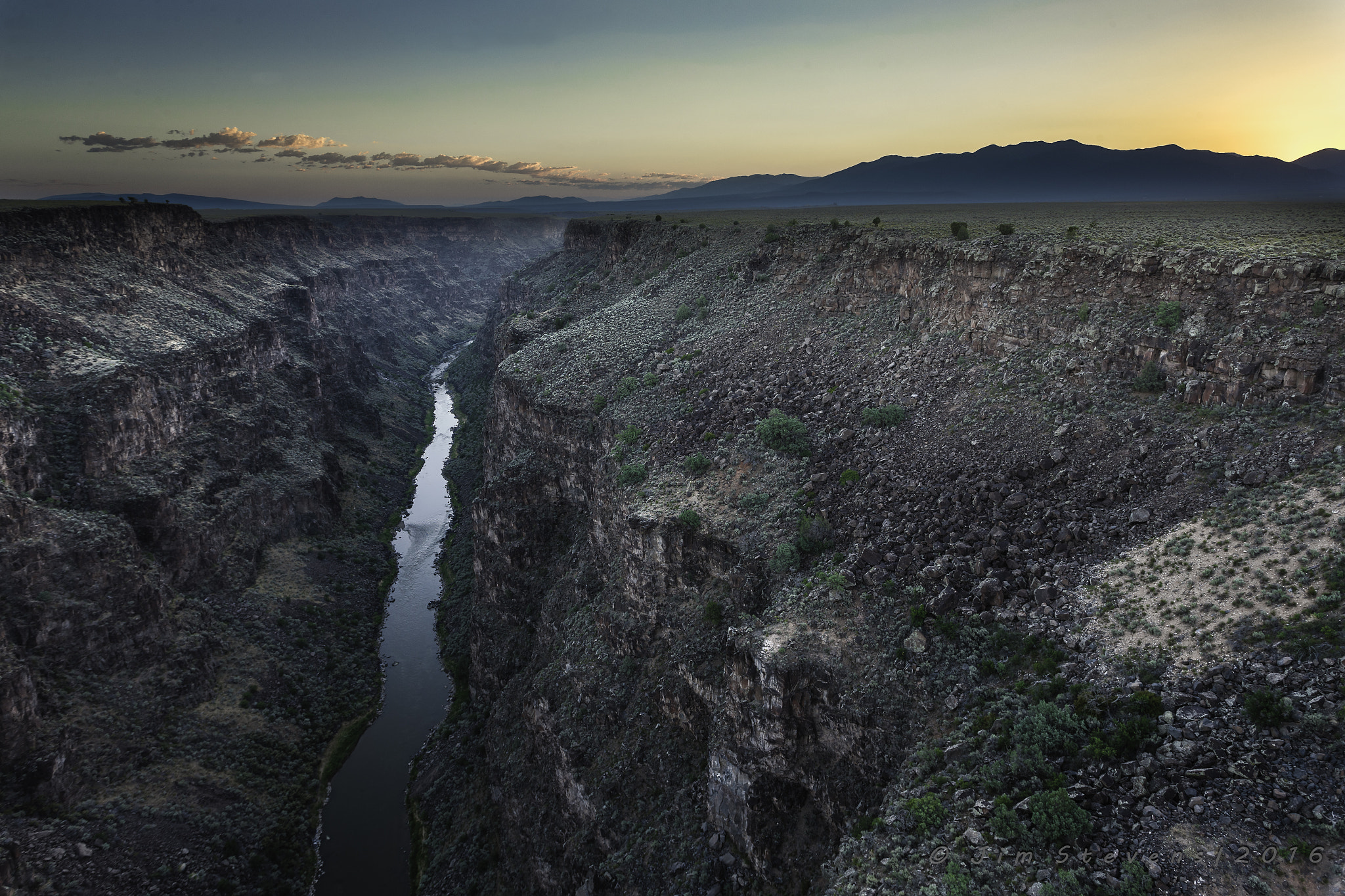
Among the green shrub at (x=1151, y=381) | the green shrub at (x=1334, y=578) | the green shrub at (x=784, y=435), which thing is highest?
the green shrub at (x=1151, y=381)

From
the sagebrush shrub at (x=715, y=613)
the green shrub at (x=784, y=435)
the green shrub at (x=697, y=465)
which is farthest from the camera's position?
the green shrub at (x=697, y=465)

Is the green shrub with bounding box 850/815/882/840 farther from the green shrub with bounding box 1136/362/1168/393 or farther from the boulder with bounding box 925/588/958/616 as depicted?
the green shrub with bounding box 1136/362/1168/393

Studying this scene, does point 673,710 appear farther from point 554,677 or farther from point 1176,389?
point 1176,389

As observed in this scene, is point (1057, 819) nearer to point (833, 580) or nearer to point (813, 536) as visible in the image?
point (833, 580)

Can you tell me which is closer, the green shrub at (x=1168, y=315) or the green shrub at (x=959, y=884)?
the green shrub at (x=959, y=884)

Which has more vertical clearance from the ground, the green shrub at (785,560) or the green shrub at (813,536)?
the green shrub at (813,536)

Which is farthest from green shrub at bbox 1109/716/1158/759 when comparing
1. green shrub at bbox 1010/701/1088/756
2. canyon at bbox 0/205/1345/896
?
green shrub at bbox 1010/701/1088/756

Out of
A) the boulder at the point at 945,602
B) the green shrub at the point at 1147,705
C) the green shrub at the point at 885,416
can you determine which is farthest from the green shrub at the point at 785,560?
the green shrub at the point at 1147,705

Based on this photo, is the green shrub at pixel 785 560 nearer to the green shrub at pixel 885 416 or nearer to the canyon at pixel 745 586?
the canyon at pixel 745 586
